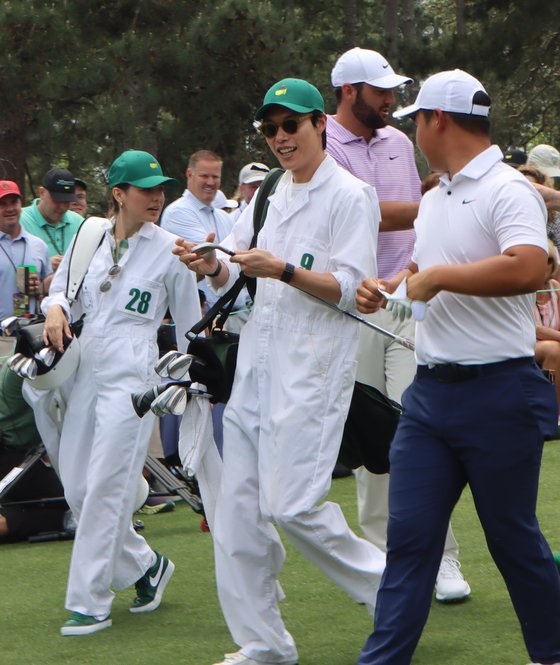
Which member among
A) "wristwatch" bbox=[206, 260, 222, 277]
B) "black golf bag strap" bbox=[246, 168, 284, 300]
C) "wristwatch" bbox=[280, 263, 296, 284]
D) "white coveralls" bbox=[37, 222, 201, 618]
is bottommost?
"white coveralls" bbox=[37, 222, 201, 618]

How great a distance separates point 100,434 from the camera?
568cm

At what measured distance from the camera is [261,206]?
4.96 meters

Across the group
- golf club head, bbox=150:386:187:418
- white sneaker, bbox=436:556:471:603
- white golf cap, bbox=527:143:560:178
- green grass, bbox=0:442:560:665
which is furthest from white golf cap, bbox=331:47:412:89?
white golf cap, bbox=527:143:560:178

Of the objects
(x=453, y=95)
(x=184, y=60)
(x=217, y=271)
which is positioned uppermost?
(x=184, y=60)

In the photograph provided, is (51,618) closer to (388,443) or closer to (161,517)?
(388,443)

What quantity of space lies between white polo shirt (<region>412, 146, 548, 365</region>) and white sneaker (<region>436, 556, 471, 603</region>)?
5.81ft

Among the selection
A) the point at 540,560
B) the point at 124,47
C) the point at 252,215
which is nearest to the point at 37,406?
the point at 252,215

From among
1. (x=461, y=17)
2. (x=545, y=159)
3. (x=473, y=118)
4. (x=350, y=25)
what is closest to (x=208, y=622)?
(x=473, y=118)

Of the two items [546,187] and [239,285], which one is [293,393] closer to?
[239,285]

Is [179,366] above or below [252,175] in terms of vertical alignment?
below

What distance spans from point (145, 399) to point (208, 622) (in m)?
1.15

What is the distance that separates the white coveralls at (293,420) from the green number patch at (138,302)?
3.64ft

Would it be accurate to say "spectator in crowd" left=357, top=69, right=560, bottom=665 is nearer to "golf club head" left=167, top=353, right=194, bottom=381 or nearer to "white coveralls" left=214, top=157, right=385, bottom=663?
"white coveralls" left=214, top=157, right=385, bottom=663

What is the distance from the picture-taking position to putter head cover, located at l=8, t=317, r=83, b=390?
5727 mm
